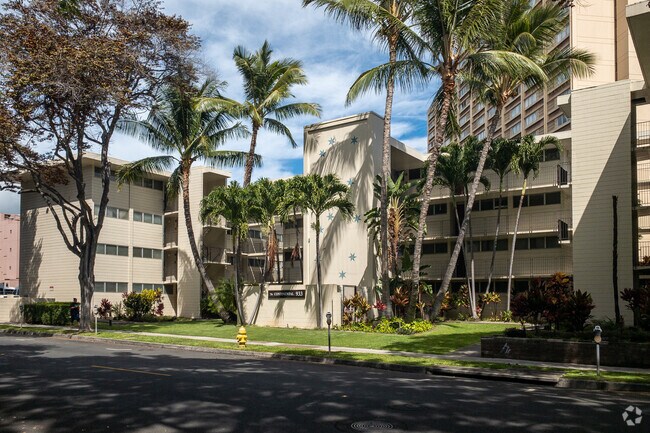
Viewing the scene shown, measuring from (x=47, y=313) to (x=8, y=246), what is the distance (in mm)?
60661

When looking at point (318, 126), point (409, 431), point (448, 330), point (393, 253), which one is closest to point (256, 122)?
point (318, 126)

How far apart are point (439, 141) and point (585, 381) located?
1420 centimetres

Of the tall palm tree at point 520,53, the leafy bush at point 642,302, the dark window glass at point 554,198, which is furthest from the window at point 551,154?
the leafy bush at point 642,302

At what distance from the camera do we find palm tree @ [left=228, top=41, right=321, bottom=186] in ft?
104

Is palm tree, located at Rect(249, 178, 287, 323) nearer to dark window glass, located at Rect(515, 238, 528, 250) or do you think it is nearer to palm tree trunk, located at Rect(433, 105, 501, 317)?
palm tree trunk, located at Rect(433, 105, 501, 317)

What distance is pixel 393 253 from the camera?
2919 centimetres

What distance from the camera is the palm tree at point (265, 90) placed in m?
31.8

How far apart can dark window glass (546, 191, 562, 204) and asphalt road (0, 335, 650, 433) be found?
23.3m

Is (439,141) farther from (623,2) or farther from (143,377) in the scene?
(623,2)

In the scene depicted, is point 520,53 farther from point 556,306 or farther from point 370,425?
point 370,425

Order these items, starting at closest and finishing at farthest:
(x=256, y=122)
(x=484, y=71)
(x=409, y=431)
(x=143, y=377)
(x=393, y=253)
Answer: (x=409, y=431), (x=143, y=377), (x=484, y=71), (x=393, y=253), (x=256, y=122)

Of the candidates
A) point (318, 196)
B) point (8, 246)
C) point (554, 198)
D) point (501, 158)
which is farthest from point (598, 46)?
point (8, 246)

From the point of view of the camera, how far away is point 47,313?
36.5 metres

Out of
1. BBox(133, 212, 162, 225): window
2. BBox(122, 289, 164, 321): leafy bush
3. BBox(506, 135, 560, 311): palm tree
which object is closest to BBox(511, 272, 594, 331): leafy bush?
BBox(506, 135, 560, 311): palm tree
